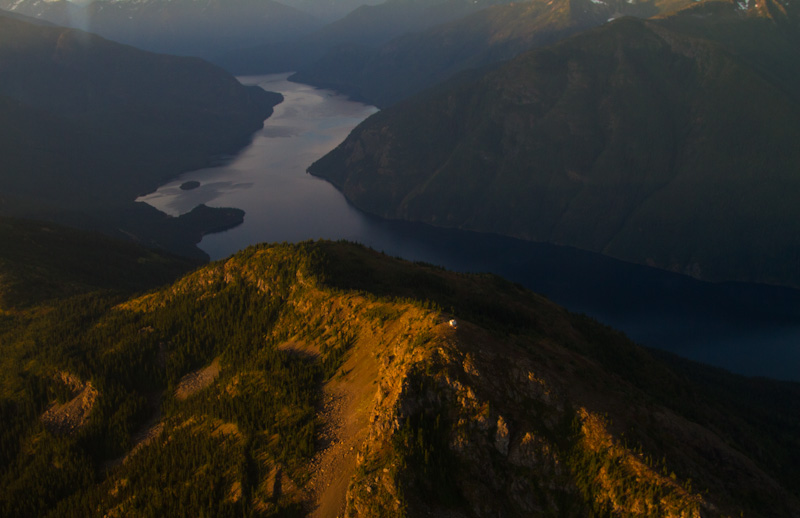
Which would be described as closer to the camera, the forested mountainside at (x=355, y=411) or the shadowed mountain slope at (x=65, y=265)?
the forested mountainside at (x=355, y=411)

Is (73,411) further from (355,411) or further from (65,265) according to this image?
(65,265)

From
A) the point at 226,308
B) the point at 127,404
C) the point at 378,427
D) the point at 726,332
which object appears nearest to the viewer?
the point at 378,427

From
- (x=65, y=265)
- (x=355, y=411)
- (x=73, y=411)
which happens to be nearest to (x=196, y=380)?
(x=73, y=411)

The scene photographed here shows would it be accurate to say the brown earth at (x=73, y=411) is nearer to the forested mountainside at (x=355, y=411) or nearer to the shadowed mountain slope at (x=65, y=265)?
the forested mountainside at (x=355, y=411)

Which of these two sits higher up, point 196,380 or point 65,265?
point 196,380

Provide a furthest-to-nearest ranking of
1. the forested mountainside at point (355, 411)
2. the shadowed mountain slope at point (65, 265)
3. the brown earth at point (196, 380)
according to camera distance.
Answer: the shadowed mountain slope at point (65, 265) < the brown earth at point (196, 380) < the forested mountainside at point (355, 411)

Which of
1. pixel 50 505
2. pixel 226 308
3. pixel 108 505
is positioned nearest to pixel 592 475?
pixel 108 505

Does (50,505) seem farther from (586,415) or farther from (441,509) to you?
(586,415)

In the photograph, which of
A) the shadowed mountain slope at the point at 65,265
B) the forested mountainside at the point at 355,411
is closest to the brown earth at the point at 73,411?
the forested mountainside at the point at 355,411

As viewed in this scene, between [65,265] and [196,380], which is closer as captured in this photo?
[196,380]
